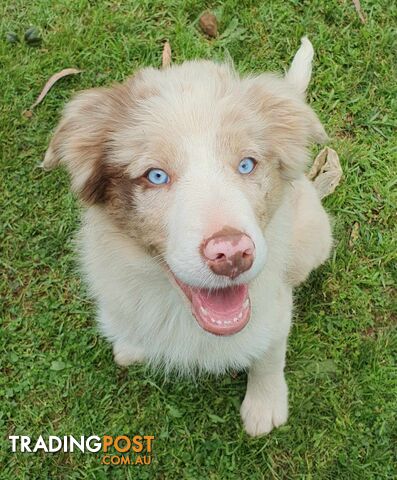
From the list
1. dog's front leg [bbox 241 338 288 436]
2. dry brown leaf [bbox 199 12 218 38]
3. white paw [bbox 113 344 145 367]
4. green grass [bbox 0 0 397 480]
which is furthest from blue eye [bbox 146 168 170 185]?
dry brown leaf [bbox 199 12 218 38]

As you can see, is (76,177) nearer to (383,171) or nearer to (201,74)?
(201,74)

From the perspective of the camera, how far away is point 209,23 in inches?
199

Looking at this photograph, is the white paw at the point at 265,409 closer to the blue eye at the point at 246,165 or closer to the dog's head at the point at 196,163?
the dog's head at the point at 196,163

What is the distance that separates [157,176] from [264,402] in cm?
180

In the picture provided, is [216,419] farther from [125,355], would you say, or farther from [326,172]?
[326,172]

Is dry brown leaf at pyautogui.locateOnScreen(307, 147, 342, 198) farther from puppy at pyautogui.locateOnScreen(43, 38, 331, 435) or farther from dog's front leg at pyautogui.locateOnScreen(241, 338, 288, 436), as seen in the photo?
dog's front leg at pyautogui.locateOnScreen(241, 338, 288, 436)

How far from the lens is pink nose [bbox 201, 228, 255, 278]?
7.81 feet

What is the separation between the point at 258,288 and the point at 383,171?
199 centimetres

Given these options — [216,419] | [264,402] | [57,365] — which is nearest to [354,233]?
[264,402]

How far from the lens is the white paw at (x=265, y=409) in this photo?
3.91 m

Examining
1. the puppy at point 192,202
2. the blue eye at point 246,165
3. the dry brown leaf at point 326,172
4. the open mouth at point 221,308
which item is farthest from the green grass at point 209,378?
the blue eye at point 246,165

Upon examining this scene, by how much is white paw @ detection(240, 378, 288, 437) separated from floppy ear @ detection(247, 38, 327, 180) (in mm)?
1465

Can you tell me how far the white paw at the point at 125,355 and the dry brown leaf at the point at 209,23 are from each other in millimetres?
2484

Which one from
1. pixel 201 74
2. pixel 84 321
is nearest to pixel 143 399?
pixel 84 321
